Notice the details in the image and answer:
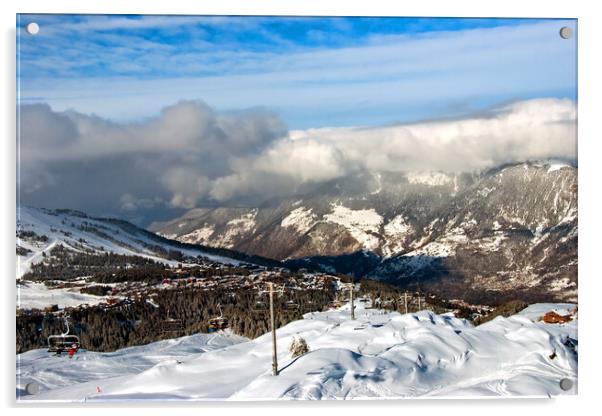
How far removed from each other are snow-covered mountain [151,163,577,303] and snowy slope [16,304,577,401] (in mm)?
1714

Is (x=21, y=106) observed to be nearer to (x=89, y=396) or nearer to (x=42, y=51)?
(x=42, y=51)

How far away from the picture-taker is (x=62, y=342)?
1467 cm

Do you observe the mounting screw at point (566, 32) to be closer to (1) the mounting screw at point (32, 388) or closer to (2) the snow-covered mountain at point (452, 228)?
(2) the snow-covered mountain at point (452, 228)

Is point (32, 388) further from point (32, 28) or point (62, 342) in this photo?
point (32, 28)

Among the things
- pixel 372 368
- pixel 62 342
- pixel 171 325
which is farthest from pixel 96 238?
pixel 372 368

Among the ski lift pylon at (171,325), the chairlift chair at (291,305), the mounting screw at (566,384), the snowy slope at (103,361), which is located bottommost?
the mounting screw at (566,384)

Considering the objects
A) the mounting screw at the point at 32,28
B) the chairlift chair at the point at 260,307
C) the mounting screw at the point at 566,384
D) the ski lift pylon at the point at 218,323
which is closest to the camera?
the mounting screw at the point at 32,28

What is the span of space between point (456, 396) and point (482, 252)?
47.1 m

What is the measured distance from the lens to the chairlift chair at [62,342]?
46.7ft

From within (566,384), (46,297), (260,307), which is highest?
(46,297)

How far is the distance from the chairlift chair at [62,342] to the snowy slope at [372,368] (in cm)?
50

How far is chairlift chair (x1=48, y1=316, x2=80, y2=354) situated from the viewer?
14236 mm

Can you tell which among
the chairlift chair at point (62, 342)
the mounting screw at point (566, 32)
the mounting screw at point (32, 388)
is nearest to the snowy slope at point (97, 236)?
the chairlift chair at point (62, 342)

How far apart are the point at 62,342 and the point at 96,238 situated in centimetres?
749
